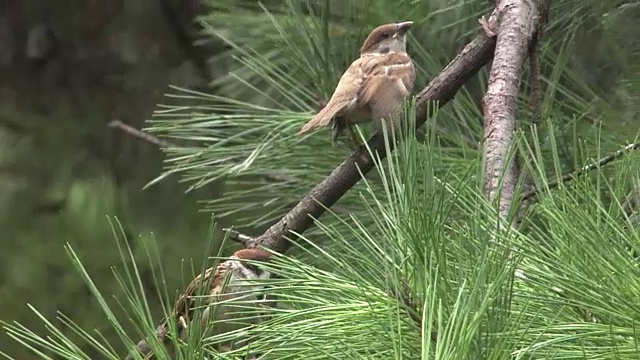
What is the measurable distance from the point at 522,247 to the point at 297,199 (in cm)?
73

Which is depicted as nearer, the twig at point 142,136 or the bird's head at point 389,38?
the bird's head at point 389,38

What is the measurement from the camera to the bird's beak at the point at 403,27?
97cm

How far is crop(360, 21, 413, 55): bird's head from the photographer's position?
0.97 meters

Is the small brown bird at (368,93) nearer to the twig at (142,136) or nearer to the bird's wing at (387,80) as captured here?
the bird's wing at (387,80)

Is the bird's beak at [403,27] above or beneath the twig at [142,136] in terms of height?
above

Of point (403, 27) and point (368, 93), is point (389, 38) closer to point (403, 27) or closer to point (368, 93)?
point (403, 27)

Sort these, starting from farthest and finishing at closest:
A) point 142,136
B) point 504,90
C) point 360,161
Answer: point 142,136 < point 360,161 < point 504,90

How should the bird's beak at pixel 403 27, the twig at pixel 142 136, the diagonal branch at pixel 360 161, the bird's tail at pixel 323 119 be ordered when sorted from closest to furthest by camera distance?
the diagonal branch at pixel 360 161 → the bird's tail at pixel 323 119 → the bird's beak at pixel 403 27 → the twig at pixel 142 136

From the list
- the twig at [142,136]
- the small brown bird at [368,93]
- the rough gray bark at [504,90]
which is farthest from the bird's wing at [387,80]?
the twig at [142,136]

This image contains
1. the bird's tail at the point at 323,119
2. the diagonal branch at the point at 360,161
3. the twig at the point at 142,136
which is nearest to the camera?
the diagonal branch at the point at 360,161

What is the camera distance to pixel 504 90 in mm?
610

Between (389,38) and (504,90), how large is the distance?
→ 40cm

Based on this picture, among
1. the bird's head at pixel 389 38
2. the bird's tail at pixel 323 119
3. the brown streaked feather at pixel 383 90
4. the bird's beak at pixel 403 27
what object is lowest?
the bird's tail at pixel 323 119

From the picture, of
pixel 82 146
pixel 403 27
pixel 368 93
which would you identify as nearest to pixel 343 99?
pixel 368 93
